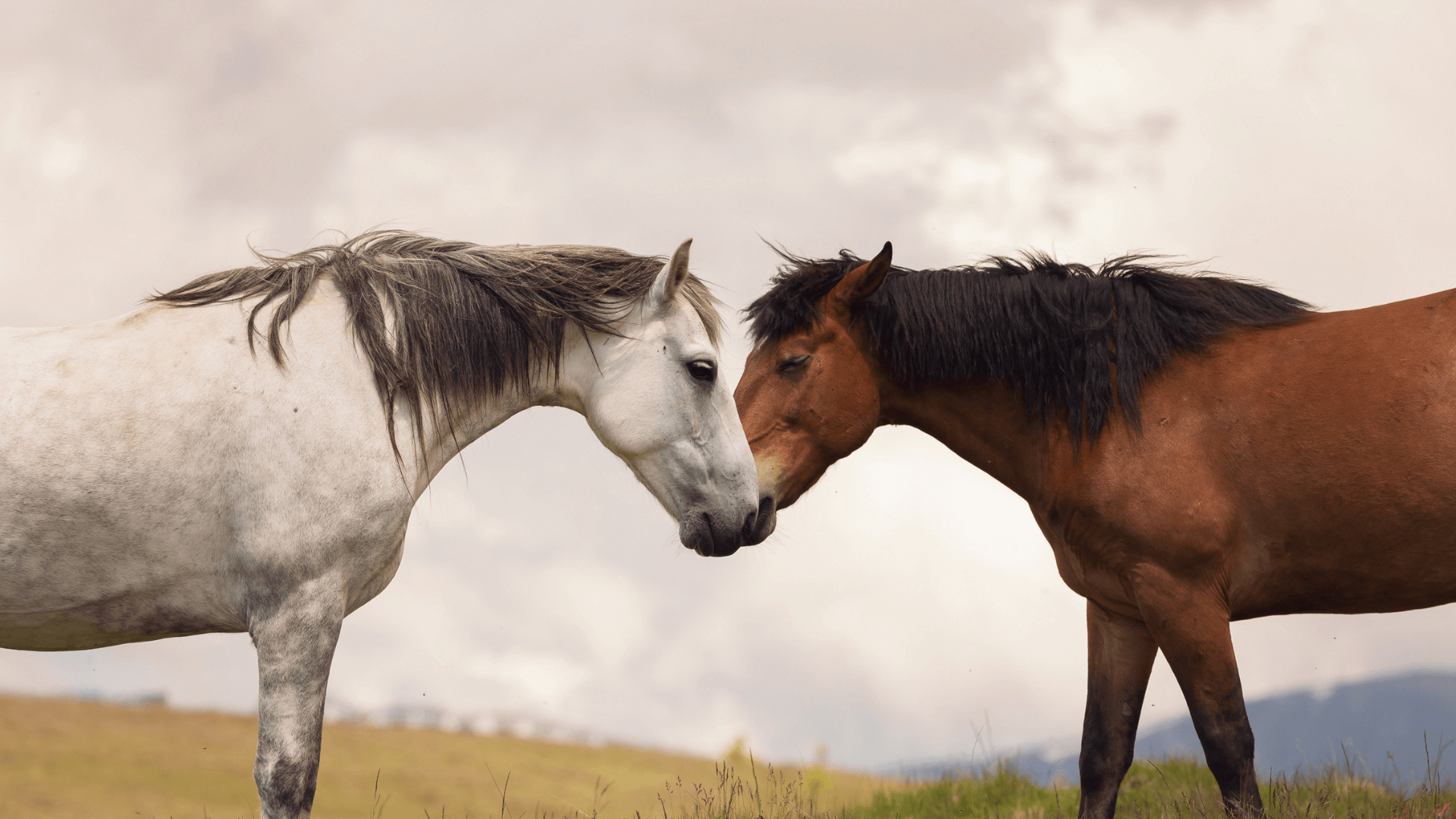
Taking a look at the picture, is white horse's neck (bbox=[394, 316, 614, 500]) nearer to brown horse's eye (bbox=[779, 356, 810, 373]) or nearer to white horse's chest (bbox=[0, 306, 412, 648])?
white horse's chest (bbox=[0, 306, 412, 648])

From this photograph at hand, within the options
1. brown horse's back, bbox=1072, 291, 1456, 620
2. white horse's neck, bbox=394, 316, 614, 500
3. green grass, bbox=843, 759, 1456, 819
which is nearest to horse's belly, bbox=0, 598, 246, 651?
white horse's neck, bbox=394, 316, 614, 500

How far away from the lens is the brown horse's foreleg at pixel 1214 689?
482 cm

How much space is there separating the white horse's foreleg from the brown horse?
2.09 metres

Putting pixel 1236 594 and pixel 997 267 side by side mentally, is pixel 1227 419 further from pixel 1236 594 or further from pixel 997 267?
pixel 997 267

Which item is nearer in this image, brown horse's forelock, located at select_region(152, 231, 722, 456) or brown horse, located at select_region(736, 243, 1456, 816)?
brown horse's forelock, located at select_region(152, 231, 722, 456)

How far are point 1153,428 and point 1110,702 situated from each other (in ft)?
4.97

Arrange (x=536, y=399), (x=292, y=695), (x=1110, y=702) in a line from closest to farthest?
(x=292, y=695) < (x=536, y=399) < (x=1110, y=702)

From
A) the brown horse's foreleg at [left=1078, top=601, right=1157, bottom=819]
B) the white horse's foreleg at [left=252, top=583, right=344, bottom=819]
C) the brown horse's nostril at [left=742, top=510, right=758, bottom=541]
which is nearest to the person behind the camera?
the white horse's foreleg at [left=252, top=583, right=344, bottom=819]

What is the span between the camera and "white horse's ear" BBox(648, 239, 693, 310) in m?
4.71

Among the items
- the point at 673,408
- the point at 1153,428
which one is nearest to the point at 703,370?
the point at 673,408

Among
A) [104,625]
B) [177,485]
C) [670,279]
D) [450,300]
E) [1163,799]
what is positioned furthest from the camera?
[1163,799]

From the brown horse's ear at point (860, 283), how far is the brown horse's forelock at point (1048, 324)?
0.20ft

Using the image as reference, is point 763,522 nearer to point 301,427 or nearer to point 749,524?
point 749,524

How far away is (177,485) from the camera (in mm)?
4164
